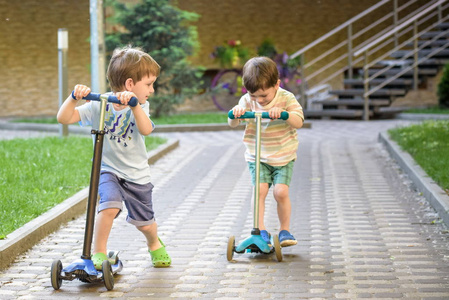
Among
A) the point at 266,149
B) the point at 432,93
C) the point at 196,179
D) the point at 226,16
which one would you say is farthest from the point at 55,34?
the point at 266,149

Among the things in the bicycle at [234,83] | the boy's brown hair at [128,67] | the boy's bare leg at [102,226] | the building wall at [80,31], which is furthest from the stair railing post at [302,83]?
the boy's bare leg at [102,226]

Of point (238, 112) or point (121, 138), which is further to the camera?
point (238, 112)

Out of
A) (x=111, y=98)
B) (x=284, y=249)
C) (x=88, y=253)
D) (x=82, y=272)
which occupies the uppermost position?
(x=111, y=98)

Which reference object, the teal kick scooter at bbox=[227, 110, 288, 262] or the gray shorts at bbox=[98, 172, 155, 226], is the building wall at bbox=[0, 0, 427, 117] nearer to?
the teal kick scooter at bbox=[227, 110, 288, 262]

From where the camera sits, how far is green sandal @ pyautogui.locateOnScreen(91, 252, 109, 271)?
5027 mm

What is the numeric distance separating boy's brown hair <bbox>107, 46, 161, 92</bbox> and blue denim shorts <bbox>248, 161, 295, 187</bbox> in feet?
4.21

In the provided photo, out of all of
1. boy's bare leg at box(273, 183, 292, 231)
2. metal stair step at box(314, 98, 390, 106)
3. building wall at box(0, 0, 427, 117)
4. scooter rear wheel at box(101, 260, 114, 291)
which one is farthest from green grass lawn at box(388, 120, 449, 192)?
building wall at box(0, 0, 427, 117)

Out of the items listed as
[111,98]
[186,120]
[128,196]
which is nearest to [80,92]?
[111,98]

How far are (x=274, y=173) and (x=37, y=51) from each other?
18054mm

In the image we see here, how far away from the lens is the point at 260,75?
222 inches

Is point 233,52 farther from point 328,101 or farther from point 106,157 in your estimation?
point 106,157

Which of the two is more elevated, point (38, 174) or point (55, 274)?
point (38, 174)

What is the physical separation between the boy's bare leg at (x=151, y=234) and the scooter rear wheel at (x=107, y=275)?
504mm

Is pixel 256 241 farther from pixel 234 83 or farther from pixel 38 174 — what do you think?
pixel 234 83
